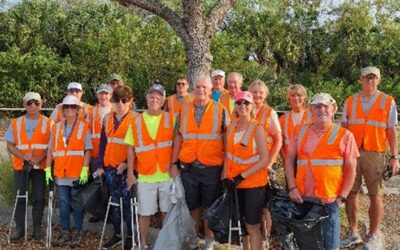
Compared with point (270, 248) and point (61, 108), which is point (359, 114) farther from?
point (61, 108)

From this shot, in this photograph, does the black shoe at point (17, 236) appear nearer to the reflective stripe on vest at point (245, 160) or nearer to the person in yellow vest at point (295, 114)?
the reflective stripe on vest at point (245, 160)

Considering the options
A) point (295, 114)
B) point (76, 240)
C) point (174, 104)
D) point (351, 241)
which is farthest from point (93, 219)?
point (351, 241)

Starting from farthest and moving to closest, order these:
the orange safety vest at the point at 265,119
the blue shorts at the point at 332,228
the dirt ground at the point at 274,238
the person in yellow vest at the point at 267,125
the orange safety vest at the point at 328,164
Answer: the dirt ground at the point at 274,238 < the orange safety vest at the point at 265,119 < the person in yellow vest at the point at 267,125 < the blue shorts at the point at 332,228 < the orange safety vest at the point at 328,164

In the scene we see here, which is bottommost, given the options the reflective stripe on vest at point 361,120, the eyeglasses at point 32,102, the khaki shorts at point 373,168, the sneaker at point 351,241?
the sneaker at point 351,241

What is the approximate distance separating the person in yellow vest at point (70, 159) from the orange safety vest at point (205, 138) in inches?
60.1

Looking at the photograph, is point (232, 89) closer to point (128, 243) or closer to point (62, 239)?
point (128, 243)

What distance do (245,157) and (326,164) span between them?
2.64ft

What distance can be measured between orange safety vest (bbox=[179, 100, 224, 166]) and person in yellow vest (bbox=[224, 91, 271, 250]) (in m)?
0.20

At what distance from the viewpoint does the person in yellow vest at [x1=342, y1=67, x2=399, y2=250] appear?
6.12 metres

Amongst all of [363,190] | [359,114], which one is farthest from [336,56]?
[359,114]

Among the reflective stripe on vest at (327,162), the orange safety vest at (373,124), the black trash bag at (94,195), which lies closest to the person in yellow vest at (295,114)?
the orange safety vest at (373,124)

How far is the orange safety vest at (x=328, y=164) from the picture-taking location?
197 inches

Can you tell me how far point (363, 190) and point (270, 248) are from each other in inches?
128

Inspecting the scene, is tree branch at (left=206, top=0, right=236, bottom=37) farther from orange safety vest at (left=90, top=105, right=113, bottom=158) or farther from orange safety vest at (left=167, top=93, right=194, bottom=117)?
orange safety vest at (left=90, top=105, right=113, bottom=158)
